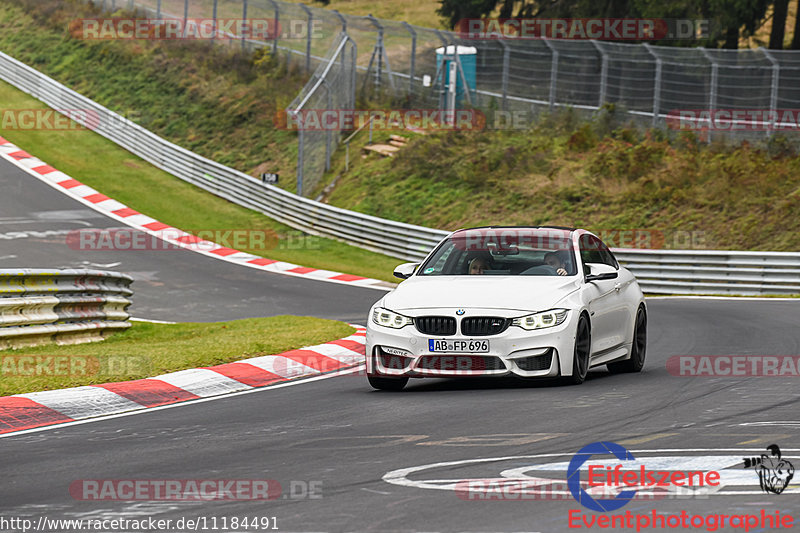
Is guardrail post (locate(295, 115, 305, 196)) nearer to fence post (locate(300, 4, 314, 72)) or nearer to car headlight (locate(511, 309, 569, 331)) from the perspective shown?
fence post (locate(300, 4, 314, 72))

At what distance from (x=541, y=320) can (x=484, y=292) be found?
59 centimetres

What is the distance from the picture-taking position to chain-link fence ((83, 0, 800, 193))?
97.8ft

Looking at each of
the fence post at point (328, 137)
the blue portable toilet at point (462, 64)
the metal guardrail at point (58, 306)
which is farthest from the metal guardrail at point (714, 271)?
the metal guardrail at point (58, 306)

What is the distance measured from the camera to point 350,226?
3259 centimetres

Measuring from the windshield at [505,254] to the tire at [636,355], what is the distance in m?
1.18

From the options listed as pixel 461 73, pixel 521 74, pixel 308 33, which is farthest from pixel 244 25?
pixel 521 74

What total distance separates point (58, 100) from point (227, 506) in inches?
1638

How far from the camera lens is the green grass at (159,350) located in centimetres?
1102

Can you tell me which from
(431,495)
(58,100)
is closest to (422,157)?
(58,100)

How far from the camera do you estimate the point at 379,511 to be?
5789 millimetres

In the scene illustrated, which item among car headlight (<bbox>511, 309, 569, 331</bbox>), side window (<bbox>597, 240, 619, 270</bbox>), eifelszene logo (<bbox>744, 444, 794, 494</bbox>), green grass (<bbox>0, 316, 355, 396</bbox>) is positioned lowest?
green grass (<bbox>0, 316, 355, 396</bbox>)

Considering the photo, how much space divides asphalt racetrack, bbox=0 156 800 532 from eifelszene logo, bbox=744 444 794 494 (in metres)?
0.06

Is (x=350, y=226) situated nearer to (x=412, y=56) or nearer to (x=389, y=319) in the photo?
(x=412, y=56)

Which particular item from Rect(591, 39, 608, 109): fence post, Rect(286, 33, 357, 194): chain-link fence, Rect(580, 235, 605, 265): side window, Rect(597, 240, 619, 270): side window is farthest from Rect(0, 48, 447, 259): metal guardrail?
Rect(580, 235, 605, 265): side window
